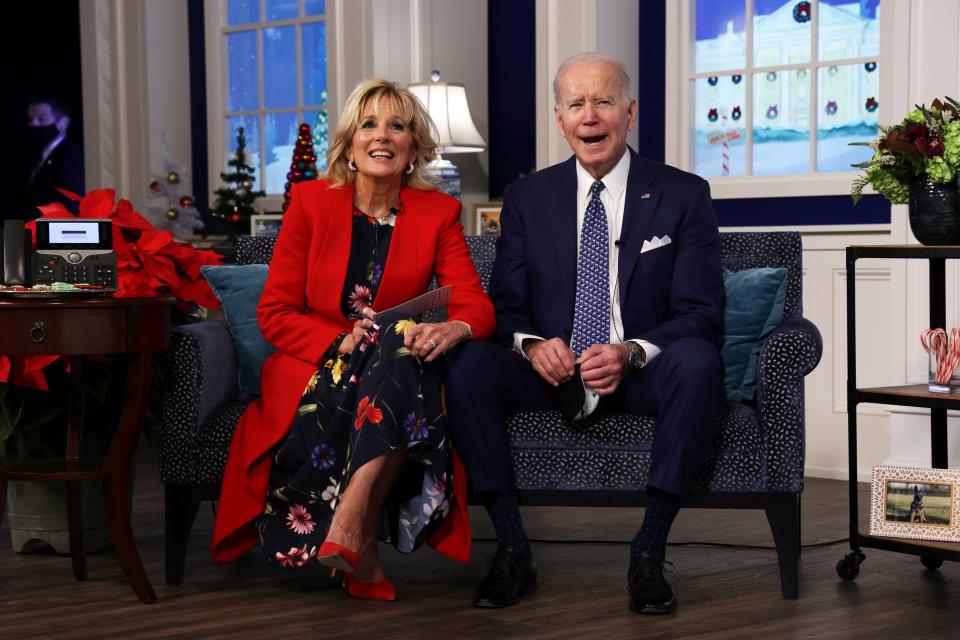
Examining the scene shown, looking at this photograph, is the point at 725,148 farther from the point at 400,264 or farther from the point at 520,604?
the point at 520,604

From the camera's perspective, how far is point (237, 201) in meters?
5.69

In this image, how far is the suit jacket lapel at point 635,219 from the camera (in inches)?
112

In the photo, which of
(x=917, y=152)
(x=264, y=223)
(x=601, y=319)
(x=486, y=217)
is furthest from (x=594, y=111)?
(x=264, y=223)

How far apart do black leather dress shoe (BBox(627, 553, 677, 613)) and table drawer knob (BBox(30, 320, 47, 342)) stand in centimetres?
129

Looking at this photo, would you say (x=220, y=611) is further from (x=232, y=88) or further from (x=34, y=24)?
(x=34, y=24)

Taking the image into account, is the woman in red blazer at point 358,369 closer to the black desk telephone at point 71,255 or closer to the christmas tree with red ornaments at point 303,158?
the black desk telephone at point 71,255

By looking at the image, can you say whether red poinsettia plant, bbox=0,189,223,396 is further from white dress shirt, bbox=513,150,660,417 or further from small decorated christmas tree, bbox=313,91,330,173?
small decorated christmas tree, bbox=313,91,330,173

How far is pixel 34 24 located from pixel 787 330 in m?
6.13

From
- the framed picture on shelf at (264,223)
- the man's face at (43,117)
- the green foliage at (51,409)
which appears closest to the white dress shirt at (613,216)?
the green foliage at (51,409)

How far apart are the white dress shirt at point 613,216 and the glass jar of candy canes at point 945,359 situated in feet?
2.13

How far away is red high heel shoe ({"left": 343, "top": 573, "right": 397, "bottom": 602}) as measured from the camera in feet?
8.84

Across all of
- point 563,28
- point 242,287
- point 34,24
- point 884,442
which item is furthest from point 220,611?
point 34,24

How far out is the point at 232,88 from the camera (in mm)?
6223

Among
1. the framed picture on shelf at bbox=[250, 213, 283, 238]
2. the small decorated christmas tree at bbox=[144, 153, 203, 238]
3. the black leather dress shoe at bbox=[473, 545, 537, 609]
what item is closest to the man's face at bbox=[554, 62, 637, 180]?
the black leather dress shoe at bbox=[473, 545, 537, 609]
